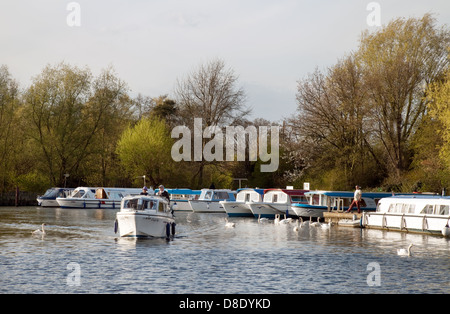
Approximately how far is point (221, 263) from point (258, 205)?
35040 millimetres

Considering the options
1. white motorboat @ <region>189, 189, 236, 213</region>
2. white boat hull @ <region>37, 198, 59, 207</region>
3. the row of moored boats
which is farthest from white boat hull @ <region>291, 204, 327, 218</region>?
white boat hull @ <region>37, 198, 59, 207</region>

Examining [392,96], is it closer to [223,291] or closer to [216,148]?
[216,148]

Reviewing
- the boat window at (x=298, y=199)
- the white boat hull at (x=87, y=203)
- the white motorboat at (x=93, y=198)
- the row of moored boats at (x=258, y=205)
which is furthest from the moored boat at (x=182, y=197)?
the boat window at (x=298, y=199)

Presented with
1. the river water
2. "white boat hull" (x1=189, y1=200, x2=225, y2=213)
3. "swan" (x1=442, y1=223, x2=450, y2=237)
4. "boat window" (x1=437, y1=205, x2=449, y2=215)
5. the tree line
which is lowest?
the river water

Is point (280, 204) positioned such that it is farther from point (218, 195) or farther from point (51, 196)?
point (51, 196)

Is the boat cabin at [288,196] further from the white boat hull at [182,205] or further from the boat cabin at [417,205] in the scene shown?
the boat cabin at [417,205]

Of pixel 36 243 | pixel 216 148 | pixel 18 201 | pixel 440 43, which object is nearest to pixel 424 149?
pixel 440 43

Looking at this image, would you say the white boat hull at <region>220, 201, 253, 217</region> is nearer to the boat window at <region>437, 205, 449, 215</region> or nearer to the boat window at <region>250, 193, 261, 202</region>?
the boat window at <region>250, 193, 261, 202</region>

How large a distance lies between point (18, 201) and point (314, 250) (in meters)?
55.1

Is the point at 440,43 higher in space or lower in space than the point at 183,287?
higher

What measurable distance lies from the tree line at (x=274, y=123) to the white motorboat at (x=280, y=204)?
595 cm

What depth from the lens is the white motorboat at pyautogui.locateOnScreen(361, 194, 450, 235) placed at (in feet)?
139

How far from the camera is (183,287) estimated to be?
902 inches

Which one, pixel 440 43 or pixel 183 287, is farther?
pixel 440 43
